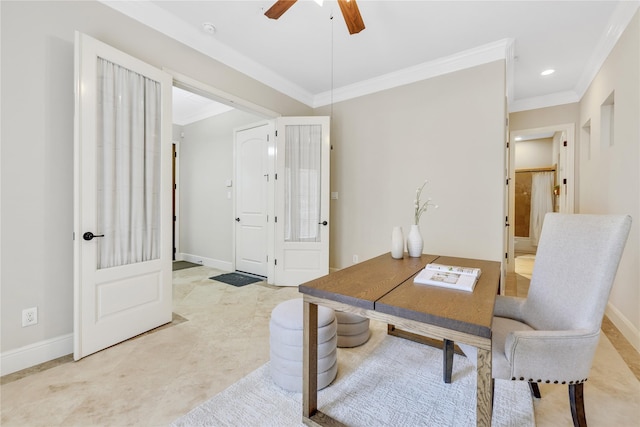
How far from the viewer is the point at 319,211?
3.81 m

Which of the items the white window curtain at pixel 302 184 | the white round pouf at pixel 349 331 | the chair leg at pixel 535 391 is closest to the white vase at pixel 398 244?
the white round pouf at pixel 349 331

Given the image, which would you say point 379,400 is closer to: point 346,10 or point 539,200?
point 346,10

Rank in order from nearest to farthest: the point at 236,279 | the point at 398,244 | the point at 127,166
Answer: the point at 398,244 → the point at 127,166 → the point at 236,279

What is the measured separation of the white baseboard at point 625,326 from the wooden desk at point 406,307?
5.04ft

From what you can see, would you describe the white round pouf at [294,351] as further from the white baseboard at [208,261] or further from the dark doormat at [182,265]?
the dark doormat at [182,265]

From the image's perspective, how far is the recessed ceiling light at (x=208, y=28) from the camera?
260 cm

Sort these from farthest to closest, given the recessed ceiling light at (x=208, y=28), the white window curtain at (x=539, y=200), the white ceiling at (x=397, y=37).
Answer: the white window curtain at (x=539, y=200)
the recessed ceiling light at (x=208, y=28)
the white ceiling at (x=397, y=37)

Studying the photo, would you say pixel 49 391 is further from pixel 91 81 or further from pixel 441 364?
pixel 441 364

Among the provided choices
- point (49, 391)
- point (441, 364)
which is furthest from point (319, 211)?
point (49, 391)

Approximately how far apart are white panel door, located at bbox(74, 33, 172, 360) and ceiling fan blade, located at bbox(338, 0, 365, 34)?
5.26ft

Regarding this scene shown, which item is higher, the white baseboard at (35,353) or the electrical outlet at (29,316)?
the electrical outlet at (29,316)

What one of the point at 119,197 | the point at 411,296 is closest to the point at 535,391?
the point at 411,296

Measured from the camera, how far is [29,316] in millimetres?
1858

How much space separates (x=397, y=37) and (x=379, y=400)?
121 inches
